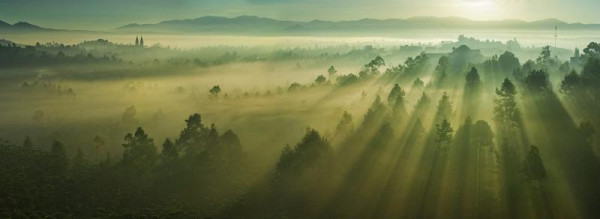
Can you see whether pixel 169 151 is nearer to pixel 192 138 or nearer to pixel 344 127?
pixel 192 138

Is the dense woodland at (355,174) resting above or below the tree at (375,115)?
below

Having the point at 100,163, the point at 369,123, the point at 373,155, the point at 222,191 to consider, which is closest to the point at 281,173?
the point at 222,191

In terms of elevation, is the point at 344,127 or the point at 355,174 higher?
the point at 344,127

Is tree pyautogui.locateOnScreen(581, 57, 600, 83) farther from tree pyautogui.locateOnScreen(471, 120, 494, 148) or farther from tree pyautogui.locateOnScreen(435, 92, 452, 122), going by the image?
tree pyautogui.locateOnScreen(471, 120, 494, 148)

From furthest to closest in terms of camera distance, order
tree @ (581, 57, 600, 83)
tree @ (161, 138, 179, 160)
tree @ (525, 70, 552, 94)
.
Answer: tree @ (525, 70, 552, 94) → tree @ (581, 57, 600, 83) → tree @ (161, 138, 179, 160)

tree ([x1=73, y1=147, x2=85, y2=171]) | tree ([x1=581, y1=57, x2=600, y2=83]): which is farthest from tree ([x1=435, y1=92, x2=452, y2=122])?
tree ([x1=73, y1=147, x2=85, y2=171])

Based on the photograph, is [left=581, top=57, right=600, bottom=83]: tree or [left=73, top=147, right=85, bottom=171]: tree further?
[left=581, top=57, right=600, bottom=83]: tree

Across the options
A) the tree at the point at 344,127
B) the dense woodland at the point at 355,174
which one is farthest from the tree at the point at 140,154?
the tree at the point at 344,127

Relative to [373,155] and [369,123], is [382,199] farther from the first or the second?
[369,123]

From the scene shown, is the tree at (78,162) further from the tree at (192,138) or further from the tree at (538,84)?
the tree at (538,84)

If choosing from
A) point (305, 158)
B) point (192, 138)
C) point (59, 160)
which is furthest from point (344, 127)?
point (59, 160)

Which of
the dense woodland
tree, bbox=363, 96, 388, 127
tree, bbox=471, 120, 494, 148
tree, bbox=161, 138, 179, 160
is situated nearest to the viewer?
the dense woodland
